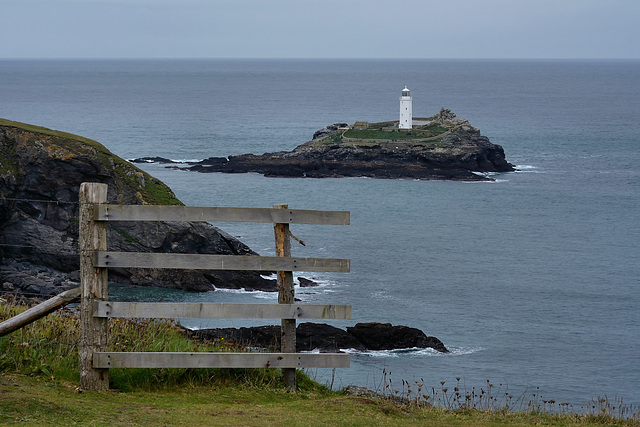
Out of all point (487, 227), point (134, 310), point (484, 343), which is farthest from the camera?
point (487, 227)

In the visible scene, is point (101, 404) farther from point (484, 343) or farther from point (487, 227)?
point (487, 227)

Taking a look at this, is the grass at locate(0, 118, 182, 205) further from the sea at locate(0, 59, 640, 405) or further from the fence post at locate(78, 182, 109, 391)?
the fence post at locate(78, 182, 109, 391)

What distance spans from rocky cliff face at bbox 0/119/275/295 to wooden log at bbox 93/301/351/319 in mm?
27966

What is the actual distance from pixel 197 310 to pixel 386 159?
7921 centimetres

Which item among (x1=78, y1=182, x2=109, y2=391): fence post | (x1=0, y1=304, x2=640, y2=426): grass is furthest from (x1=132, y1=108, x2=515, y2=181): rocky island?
(x1=78, y1=182, x2=109, y2=391): fence post

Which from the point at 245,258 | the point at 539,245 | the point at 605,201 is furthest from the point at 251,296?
the point at 605,201

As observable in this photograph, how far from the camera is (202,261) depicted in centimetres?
838

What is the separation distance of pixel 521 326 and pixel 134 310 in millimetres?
30580

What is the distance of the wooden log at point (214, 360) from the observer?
27.2 ft

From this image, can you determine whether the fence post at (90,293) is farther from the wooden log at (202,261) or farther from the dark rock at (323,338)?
the dark rock at (323,338)

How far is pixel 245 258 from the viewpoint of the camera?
27.6 ft

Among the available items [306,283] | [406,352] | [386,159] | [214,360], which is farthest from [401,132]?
[214,360]

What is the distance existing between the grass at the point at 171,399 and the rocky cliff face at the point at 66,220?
27139mm

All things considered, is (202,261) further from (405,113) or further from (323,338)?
(405,113)
